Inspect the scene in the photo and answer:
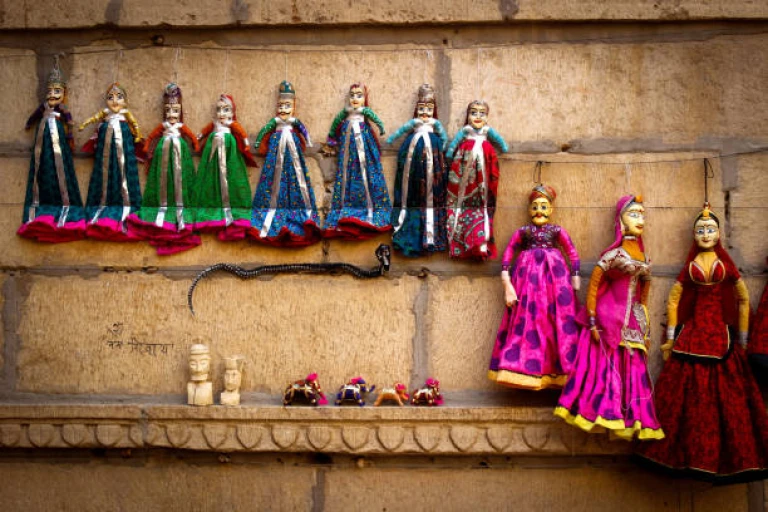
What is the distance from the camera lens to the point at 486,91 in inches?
164

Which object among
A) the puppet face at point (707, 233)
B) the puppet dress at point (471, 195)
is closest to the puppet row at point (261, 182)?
the puppet dress at point (471, 195)

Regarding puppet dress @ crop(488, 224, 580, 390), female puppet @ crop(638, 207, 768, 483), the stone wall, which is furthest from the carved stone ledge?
female puppet @ crop(638, 207, 768, 483)

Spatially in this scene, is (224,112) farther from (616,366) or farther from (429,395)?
(616,366)

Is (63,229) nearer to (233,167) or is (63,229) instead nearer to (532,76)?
(233,167)

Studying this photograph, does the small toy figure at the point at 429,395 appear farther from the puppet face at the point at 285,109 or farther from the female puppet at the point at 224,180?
the puppet face at the point at 285,109

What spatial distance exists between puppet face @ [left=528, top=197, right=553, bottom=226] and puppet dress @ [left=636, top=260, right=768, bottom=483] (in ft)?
2.24

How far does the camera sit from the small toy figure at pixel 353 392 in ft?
13.0

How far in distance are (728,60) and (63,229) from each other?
333cm

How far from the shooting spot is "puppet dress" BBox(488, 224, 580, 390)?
3.81 meters

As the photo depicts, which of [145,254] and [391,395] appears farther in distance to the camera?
[145,254]

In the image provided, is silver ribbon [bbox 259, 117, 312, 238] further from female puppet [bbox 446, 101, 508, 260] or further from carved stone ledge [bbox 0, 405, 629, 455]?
carved stone ledge [bbox 0, 405, 629, 455]

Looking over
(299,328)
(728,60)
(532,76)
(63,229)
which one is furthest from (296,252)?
(728,60)

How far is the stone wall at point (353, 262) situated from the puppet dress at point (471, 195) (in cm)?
12

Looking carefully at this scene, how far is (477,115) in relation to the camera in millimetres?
4059
